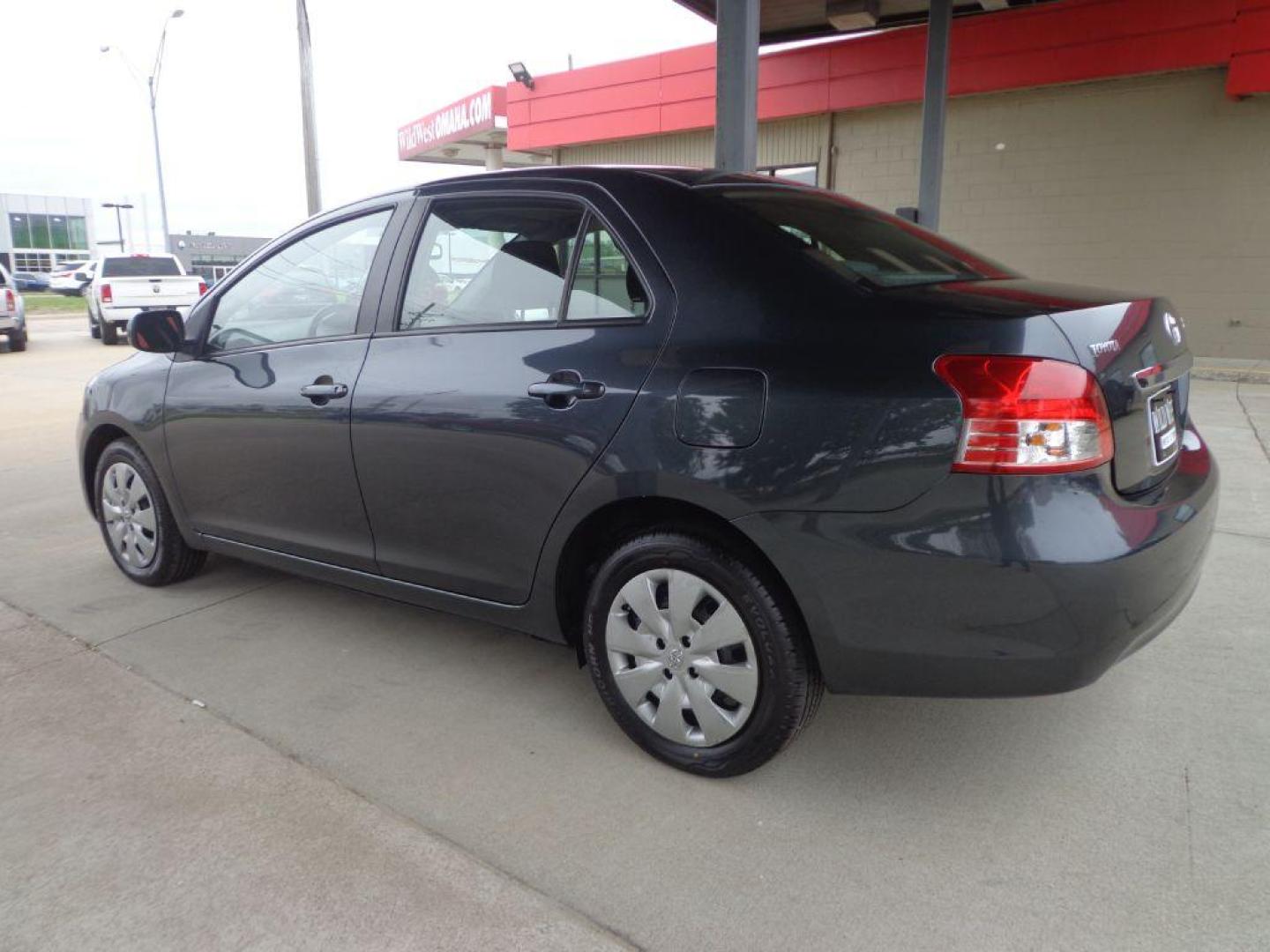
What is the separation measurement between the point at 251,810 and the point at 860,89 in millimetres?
13282

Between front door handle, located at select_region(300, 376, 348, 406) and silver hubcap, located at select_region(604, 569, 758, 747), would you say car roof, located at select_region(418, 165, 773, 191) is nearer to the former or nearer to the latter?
front door handle, located at select_region(300, 376, 348, 406)

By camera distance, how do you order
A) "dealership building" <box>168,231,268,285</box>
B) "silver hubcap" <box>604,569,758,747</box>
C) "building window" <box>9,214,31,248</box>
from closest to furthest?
"silver hubcap" <box>604,569,758,747</box> → "dealership building" <box>168,231,268,285</box> → "building window" <box>9,214,31,248</box>

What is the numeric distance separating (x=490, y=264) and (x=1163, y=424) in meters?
1.99

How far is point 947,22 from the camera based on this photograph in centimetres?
1053

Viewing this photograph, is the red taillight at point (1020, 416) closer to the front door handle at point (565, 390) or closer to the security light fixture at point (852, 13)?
the front door handle at point (565, 390)

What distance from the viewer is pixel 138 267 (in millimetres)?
19219

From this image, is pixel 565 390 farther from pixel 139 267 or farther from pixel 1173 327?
pixel 139 267

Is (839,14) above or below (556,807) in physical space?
above

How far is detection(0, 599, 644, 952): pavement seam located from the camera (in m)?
2.11

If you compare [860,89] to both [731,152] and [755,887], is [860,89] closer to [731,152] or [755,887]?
[731,152]

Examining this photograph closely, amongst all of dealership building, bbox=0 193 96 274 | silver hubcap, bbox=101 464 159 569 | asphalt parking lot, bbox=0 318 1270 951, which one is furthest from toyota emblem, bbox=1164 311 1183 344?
dealership building, bbox=0 193 96 274

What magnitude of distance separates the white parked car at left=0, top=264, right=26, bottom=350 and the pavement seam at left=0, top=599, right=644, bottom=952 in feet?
50.5

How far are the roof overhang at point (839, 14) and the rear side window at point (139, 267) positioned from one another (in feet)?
44.0

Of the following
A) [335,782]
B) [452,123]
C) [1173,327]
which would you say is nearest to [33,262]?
[452,123]
